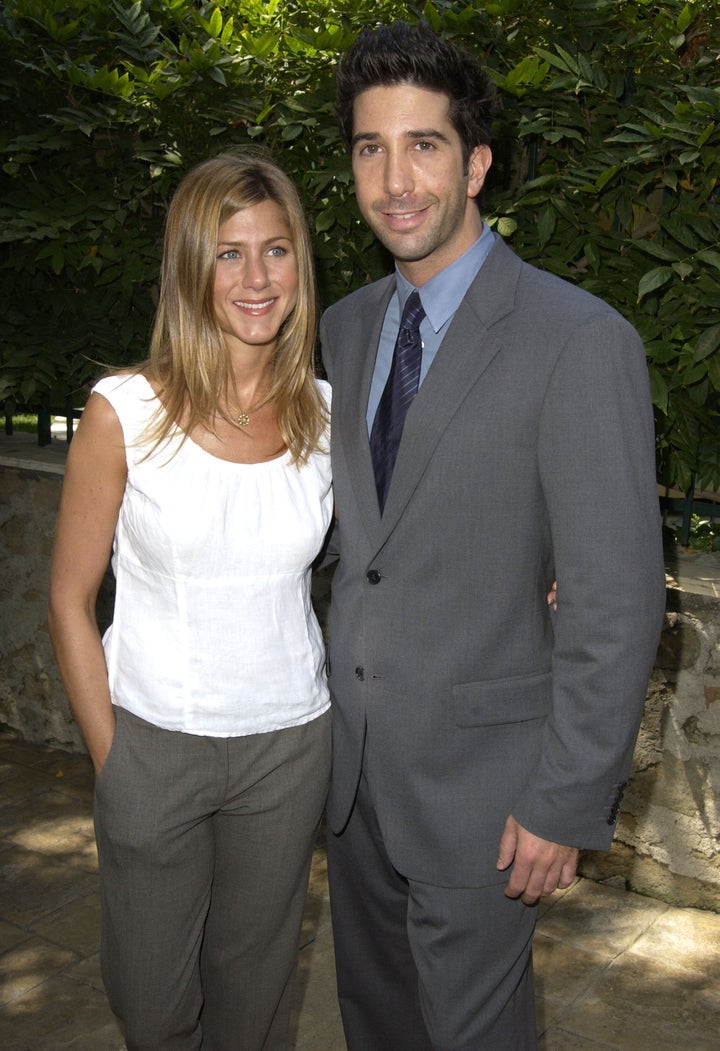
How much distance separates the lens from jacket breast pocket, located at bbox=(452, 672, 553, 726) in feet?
7.63

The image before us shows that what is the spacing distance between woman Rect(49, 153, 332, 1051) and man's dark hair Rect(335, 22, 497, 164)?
0.97 feet

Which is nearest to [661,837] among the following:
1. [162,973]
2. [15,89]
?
[162,973]

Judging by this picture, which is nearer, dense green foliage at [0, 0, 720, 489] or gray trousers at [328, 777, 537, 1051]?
gray trousers at [328, 777, 537, 1051]

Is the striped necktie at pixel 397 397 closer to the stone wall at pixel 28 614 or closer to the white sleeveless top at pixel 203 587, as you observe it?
the white sleeveless top at pixel 203 587

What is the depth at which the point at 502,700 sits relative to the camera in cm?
233

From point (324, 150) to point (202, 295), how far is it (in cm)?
181

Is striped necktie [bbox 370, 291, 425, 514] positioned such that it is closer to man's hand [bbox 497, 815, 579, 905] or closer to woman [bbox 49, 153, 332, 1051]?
woman [bbox 49, 153, 332, 1051]

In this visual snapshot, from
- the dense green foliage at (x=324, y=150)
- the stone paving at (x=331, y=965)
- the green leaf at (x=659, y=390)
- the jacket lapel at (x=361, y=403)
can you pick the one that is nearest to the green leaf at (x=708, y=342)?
the dense green foliage at (x=324, y=150)

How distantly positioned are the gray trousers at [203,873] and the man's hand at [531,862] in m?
0.46

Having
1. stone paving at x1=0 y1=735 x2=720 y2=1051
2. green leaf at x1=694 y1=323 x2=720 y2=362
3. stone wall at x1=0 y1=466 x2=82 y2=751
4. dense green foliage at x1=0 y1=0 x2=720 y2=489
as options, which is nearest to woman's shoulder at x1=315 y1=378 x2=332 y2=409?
dense green foliage at x1=0 y1=0 x2=720 y2=489

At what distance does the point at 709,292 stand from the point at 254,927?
2199 millimetres

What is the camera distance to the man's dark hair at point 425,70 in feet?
7.84

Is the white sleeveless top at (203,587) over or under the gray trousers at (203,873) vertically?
over

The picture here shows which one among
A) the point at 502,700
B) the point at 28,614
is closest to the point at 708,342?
the point at 502,700
